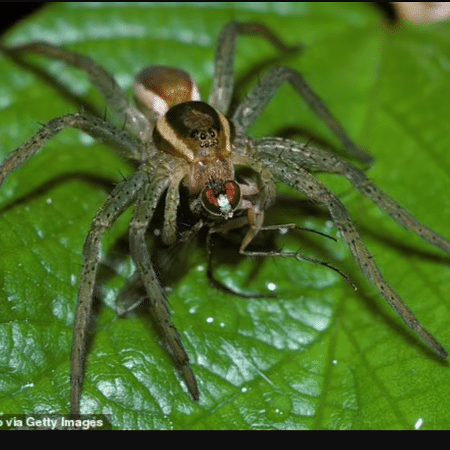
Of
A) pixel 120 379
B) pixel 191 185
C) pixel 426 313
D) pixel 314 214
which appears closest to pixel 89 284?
pixel 120 379

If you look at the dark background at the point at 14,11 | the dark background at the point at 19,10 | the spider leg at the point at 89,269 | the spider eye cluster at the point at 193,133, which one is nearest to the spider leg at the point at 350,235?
the spider eye cluster at the point at 193,133

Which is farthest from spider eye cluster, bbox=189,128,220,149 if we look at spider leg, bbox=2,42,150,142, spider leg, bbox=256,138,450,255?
spider leg, bbox=2,42,150,142

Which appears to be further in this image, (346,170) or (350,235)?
(346,170)

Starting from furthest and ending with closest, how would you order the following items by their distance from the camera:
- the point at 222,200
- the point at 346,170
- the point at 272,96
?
1. the point at 272,96
2. the point at 346,170
3. the point at 222,200

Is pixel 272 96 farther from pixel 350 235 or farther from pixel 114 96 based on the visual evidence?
pixel 350 235

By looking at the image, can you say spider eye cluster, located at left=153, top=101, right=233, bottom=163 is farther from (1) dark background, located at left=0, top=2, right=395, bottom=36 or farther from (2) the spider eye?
(1) dark background, located at left=0, top=2, right=395, bottom=36

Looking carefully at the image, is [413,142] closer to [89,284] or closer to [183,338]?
[183,338]

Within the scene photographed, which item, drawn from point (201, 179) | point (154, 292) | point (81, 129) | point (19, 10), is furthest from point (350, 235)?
point (19, 10)
